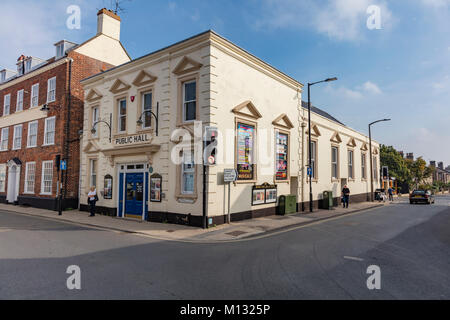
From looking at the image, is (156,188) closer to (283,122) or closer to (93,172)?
(93,172)

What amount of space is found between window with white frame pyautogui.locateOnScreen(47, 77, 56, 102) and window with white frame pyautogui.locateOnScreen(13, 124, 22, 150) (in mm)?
4945

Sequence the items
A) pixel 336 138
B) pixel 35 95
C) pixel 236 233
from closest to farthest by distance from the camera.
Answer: pixel 236 233, pixel 35 95, pixel 336 138

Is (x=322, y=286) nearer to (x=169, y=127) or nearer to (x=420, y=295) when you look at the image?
(x=420, y=295)

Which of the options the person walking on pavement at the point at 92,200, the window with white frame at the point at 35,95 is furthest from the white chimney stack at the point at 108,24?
the person walking on pavement at the point at 92,200

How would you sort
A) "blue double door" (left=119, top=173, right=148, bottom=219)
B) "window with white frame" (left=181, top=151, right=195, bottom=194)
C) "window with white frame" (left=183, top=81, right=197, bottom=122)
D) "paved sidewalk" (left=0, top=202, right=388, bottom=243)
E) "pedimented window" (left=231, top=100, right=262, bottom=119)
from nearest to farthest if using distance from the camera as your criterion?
"paved sidewalk" (left=0, top=202, right=388, bottom=243) < "window with white frame" (left=181, top=151, right=195, bottom=194) < "window with white frame" (left=183, top=81, right=197, bottom=122) < "pedimented window" (left=231, top=100, right=262, bottom=119) < "blue double door" (left=119, top=173, right=148, bottom=219)

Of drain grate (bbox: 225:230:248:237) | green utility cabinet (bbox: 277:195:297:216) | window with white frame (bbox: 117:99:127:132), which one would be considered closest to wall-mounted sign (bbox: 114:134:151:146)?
window with white frame (bbox: 117:99:127:132)

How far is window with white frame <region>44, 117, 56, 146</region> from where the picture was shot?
19250mm

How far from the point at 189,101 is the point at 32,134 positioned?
15730 millimetres

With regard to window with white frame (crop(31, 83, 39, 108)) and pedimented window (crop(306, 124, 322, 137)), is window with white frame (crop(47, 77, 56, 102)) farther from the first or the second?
pedimented window (crop(306, 124, 322, 137))

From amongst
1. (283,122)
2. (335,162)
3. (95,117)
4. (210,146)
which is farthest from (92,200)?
(335,162)

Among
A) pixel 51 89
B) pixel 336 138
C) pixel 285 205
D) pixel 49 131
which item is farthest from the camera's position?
pixel 336 138

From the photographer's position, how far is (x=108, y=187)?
618 inches

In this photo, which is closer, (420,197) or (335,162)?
(335,162)
